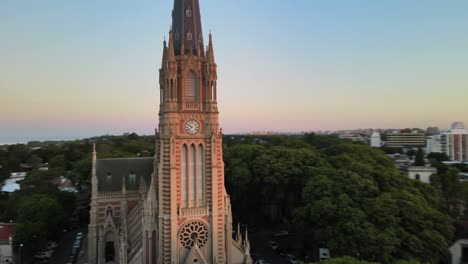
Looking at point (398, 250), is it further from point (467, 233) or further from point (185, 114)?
point (185, 114)

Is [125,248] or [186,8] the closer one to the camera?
[186,8]

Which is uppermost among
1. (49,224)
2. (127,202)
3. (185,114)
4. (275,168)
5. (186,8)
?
(186,8)

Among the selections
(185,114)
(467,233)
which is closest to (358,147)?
(467,233)

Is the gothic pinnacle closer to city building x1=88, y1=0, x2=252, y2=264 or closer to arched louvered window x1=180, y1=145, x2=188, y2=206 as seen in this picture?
city building x1=88, y1=0, x2=252, y2=264

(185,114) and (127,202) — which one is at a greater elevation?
(185,114)

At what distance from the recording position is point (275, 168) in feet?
164

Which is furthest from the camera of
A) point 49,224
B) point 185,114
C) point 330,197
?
point 49,224

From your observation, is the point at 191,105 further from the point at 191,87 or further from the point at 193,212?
the point at 193,212

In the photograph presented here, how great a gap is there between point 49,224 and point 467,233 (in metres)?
54.3

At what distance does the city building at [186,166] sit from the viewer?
27.5 meters

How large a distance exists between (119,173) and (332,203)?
1144 inches

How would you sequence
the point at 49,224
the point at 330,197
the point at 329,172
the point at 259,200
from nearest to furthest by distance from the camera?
1. the point at 330,197
2. the point at 329,172
3. the point at 49,224
4. the point at 259,200

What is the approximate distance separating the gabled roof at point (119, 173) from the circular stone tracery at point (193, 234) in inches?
662

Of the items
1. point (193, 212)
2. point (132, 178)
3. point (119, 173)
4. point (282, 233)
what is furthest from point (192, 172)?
point (282, 233)
